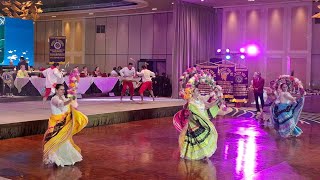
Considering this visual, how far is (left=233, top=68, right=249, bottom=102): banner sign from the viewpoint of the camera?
1481 cm

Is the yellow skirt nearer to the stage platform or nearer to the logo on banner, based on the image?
the stage platform

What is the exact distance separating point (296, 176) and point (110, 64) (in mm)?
17540

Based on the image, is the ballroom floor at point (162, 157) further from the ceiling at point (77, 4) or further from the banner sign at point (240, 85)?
the ceiling at point (77, 4)

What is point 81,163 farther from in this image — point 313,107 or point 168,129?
point 313,107

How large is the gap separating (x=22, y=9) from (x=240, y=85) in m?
11.3

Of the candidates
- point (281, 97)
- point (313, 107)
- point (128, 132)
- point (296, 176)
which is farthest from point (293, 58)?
point (296, 176)

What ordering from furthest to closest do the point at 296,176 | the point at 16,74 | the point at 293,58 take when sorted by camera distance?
the point at 293,58
the point at 16,74
the point at 296,176

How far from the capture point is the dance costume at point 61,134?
6.00 m

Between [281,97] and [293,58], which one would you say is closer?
[281,97]

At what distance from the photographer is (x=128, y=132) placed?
936cm

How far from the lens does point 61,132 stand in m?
6.04

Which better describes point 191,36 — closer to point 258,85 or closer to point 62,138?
point 258,85

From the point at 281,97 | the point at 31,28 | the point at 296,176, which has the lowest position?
the point at 296,176

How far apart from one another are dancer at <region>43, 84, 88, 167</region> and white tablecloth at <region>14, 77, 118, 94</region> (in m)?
6.51
